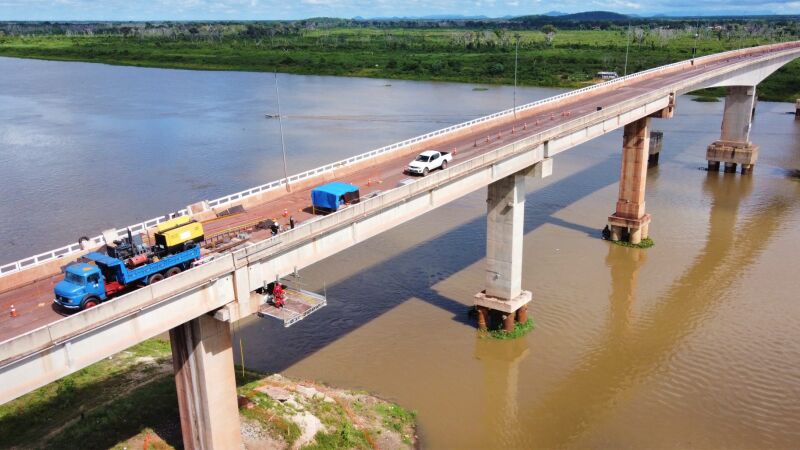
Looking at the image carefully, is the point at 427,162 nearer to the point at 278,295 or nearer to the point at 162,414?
the point at 278,295

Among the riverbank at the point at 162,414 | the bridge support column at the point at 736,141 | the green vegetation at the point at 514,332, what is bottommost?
the green vegetation at the point at 514,332

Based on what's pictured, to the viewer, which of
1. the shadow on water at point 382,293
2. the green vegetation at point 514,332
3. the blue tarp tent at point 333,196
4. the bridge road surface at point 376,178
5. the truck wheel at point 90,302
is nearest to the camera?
the truck wheel at point 90,302

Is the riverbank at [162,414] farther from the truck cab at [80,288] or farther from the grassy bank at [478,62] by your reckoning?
the grassy bank at [478,62]

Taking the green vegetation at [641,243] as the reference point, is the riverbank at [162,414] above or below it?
above

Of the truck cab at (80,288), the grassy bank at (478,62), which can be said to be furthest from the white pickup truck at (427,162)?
the grassy bank at (478,62)

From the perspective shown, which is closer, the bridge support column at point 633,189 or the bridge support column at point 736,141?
the bridge support column at point 633,189

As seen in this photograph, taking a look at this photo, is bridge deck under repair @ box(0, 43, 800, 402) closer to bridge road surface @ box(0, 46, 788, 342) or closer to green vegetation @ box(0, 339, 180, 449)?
bridge road surface @ box(0, 46, 788, 342)

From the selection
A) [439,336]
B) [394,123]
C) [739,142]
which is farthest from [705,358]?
[394,123]
